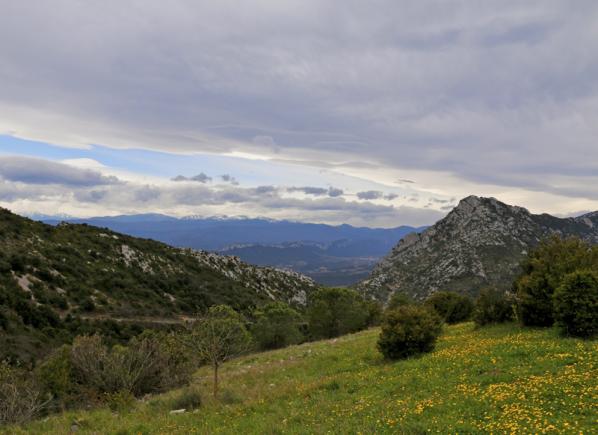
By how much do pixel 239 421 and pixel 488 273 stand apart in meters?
143

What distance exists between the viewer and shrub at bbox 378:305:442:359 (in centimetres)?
2022

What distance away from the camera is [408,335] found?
20219 mm

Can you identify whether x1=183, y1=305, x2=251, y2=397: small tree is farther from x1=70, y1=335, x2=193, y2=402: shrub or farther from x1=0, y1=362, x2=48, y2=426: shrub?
x1=0, y1=362, x2=48, y2=426: shrub

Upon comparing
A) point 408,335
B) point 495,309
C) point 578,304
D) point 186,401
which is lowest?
point 186,401

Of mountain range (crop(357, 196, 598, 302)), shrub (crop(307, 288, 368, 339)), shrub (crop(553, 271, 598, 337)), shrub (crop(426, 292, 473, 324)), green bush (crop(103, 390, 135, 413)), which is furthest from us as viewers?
mountain range (crop(357, 196, 598, 302))

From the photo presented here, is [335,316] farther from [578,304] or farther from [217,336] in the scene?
[578,304]

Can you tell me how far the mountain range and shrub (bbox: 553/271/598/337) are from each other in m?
110

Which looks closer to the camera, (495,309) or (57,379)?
(57,379)

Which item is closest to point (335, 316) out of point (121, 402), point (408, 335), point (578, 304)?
point (408, 335)

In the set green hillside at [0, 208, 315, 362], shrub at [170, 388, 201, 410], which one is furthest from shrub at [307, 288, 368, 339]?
shrub at [170, 388, 201, 410]

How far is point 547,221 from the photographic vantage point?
7830 inches

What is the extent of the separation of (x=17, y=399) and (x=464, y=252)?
154976mm

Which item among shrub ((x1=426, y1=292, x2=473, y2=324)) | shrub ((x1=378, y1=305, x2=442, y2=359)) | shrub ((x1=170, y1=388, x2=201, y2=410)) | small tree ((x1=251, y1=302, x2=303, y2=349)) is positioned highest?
shrub ((x1=378, y1=305, x2=442, y2=359))

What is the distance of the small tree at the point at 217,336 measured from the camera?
19.9 metres
